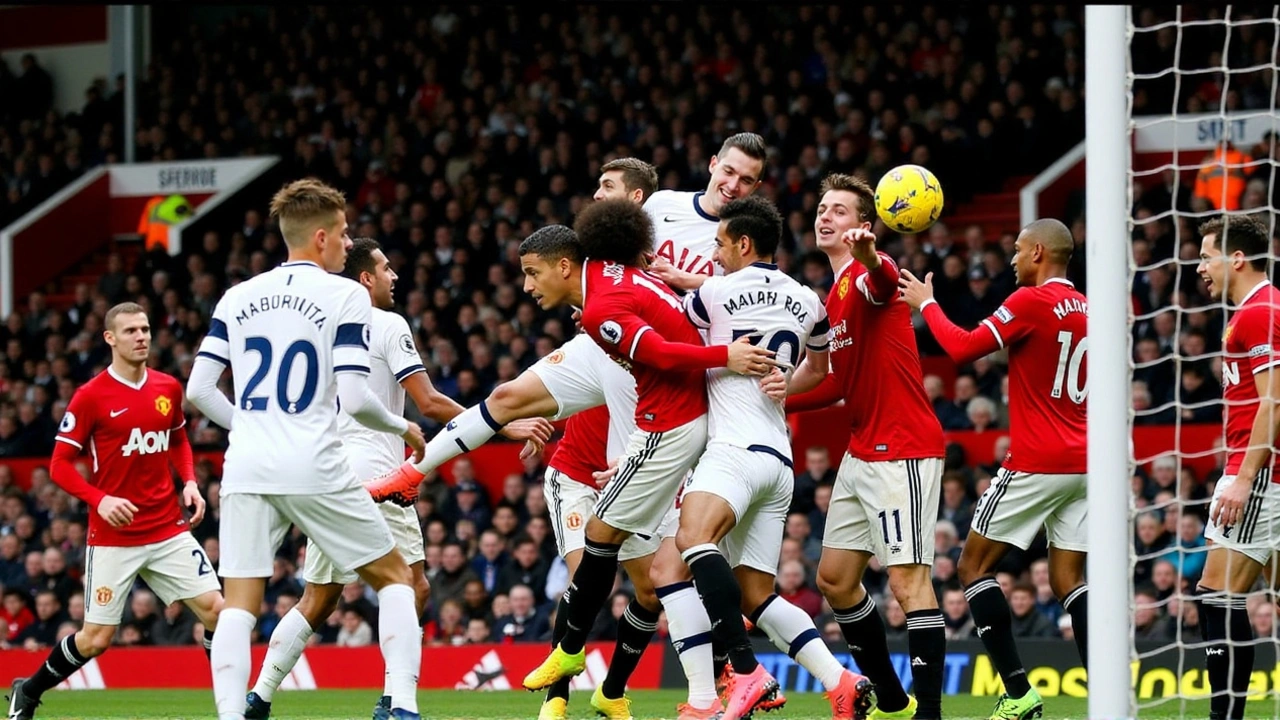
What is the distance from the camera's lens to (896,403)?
748 cm

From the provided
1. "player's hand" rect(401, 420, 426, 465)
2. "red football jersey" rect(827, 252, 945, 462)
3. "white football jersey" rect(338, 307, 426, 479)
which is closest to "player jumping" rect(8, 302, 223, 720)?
"white football jersey" rect(338, 307, 426, 479)

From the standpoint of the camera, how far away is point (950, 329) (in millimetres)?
7551

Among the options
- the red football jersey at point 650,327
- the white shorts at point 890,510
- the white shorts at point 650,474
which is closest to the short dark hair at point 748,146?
the red football jersey at point 650,327

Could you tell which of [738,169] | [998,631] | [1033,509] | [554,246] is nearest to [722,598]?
[998,631]

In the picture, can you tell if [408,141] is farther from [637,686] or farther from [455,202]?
[637,686]

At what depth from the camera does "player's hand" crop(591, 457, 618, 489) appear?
7.83m

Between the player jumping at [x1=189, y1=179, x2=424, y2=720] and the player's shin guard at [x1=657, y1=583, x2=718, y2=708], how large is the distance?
1.34 metres

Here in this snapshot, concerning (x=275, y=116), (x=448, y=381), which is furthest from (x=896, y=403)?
(x=275, y=116)

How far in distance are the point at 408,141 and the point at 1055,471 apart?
1641 centimetres

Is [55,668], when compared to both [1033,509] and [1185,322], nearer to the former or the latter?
[1033,509]

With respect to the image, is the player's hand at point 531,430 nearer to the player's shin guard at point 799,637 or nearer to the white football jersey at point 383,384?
the white football jersey at point 383,384

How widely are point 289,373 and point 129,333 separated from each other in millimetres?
3462

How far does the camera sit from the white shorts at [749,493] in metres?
7.16

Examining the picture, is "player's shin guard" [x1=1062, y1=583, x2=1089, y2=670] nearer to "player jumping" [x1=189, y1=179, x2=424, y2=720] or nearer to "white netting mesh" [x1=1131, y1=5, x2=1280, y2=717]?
"white netting mesh" [x1=1131, y1=5, x2=1280, y2=717]
